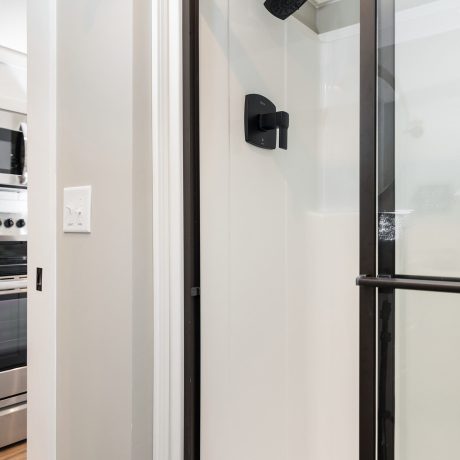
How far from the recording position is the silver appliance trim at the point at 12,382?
1860 millimetres

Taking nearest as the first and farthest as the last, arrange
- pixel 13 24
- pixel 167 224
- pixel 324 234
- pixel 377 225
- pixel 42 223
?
pixel 377 225
pixel 167 224
pixel 42 223
pixel 324 234
pixel 13 24

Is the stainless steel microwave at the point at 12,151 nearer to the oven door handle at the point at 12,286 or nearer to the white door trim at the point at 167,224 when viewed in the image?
the oven door handle at the point at 12,286

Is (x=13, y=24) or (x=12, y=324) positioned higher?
(x=13, y=24)

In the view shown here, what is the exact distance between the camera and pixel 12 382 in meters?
1.90

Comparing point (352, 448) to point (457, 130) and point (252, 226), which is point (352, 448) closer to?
point (252, 226)

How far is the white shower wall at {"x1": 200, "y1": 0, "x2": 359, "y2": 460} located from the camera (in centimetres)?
107

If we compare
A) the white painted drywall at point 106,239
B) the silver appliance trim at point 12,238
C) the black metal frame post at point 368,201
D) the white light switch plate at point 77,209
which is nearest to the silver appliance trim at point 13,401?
the silver appliance trim at point 12,238

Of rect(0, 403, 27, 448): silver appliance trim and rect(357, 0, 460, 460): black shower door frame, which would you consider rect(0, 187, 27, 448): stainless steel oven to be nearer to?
rect(0, 403, 27, 448): silver appliance trim

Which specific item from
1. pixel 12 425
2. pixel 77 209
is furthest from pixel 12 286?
pixel 77 209

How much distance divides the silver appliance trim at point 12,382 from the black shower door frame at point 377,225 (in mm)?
1686

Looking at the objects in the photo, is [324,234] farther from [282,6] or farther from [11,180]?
[11,180]

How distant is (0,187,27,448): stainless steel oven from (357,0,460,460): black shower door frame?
169 centimetres

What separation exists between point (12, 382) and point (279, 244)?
1.48m

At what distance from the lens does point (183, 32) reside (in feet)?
3.11
